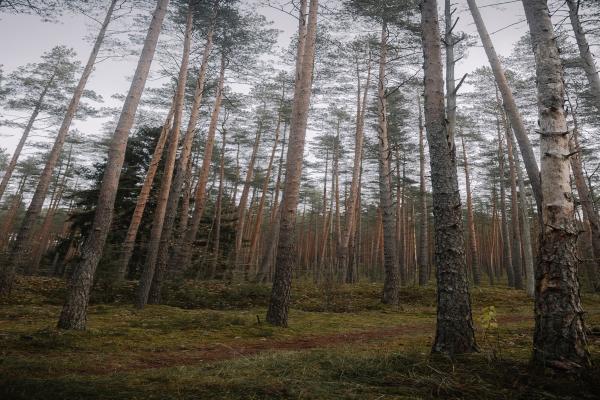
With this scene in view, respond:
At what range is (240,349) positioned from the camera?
4945 millimetres

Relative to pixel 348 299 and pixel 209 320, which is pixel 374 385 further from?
pixel 348 299

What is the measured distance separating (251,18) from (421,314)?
529 inches

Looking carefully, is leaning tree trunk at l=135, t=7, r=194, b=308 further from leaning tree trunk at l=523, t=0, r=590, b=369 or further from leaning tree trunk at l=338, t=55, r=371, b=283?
leaning tree trunk at l=523, t=0, r=590, b=369

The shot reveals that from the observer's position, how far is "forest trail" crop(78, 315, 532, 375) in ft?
12.2

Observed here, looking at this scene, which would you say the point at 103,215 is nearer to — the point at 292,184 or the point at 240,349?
the point at 240,349

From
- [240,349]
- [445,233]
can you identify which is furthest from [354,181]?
[445,233]

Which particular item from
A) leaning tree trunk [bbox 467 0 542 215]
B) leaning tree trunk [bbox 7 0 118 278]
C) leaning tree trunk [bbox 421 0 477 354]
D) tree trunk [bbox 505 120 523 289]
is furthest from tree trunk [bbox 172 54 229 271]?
tree trunk [bbox 505 120 523 289]

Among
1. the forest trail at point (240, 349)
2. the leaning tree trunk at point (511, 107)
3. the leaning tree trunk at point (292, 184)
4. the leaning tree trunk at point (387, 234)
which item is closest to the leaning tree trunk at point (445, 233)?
the forest trail at point (240, 349)

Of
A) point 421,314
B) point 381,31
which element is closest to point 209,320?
point 421,314

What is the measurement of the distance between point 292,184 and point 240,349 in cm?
391

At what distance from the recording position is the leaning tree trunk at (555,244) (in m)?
2.75

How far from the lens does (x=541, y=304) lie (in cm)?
295

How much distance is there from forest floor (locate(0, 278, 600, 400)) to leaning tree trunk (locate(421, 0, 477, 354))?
279 mm

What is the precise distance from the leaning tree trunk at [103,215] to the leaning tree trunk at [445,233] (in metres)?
5.76
